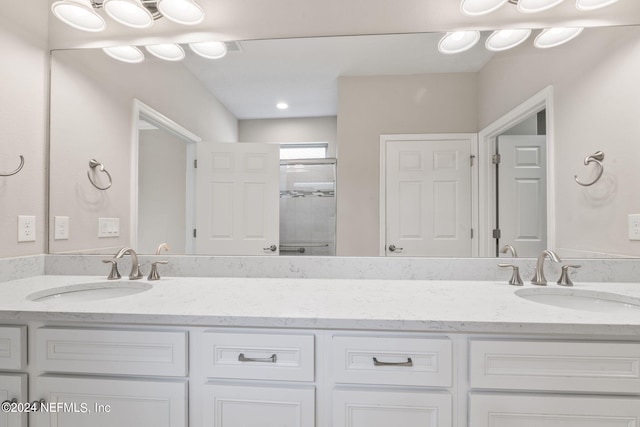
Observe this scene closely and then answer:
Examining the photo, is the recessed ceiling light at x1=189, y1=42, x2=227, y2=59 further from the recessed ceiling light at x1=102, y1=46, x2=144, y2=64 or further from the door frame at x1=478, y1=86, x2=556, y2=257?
the door frame at x1=478, y1=86, x2=556, y2=257

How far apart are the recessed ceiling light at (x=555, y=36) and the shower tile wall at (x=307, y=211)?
1.14 metres

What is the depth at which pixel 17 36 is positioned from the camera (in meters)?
1.34

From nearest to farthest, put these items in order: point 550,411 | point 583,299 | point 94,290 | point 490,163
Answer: point 550,411 → point 583,299 → point 94,290 → point 490,163

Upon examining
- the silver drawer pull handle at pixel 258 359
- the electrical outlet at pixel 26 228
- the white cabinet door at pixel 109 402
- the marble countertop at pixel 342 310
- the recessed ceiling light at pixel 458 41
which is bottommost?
the white cabinet door at pixel 109 402

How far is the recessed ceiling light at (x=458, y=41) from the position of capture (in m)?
1.38

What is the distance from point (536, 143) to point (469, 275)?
695 millimetres

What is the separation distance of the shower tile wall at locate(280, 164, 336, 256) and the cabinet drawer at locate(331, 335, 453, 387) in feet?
2.04

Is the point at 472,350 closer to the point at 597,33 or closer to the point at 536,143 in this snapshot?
the point at 536,143

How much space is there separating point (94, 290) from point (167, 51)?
3.89ft

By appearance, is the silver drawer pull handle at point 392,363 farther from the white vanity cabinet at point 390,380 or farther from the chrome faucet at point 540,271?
the chrome faucet at point 540,271

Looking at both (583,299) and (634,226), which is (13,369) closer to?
(583,299)

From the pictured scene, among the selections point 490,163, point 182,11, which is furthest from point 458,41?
point 182,11

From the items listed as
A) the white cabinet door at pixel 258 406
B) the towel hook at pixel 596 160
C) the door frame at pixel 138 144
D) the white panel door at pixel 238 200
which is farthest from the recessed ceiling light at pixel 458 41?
the white cabinet door at pixel 258 406

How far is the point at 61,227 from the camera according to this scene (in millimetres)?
1465
